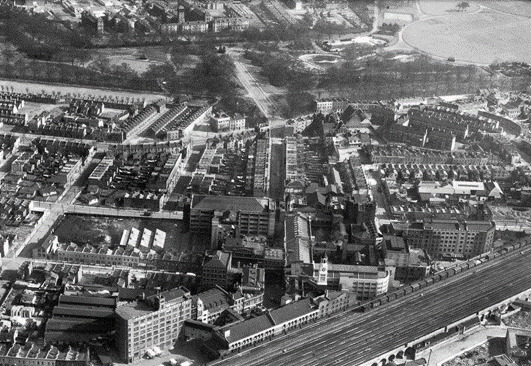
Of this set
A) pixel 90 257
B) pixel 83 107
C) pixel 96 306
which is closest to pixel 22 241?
pixel 90 257

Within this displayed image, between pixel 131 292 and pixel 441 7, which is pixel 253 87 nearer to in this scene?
pixel 441 7

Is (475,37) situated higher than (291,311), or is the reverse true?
(475,37)

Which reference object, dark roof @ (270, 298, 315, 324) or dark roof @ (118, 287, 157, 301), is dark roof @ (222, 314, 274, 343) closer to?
dark roof @ (270, 298, 315, 324)

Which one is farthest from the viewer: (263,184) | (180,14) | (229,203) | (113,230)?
(180,14)

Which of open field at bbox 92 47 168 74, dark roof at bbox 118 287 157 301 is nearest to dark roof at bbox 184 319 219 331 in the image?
dark roof at bbox 118 287 157 301

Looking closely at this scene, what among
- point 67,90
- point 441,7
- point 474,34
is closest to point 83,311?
point 67,90

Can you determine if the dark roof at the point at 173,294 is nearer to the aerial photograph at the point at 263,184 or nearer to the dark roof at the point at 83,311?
the aerial photograph at the point at 263,184

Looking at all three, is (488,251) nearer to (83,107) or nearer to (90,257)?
(90,257)
